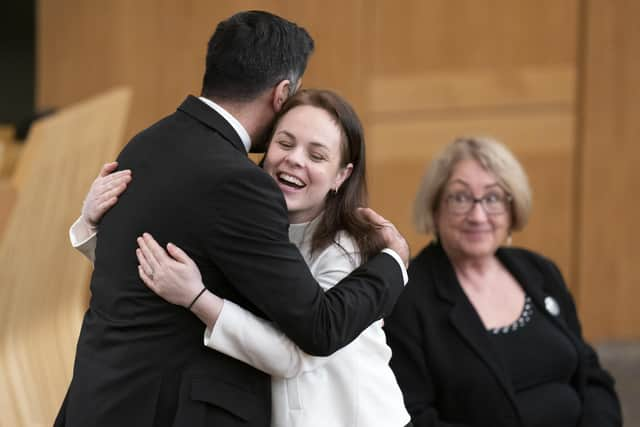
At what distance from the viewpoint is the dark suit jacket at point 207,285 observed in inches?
77.9

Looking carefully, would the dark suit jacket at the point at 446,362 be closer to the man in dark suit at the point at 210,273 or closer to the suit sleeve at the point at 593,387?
the suit sleeve at the point at 593,387

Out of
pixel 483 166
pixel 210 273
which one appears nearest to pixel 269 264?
pixel 210 273

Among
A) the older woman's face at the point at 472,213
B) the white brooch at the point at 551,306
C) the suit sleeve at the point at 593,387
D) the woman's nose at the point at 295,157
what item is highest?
the woman's nose at the point at 295,157

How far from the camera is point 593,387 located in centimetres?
322

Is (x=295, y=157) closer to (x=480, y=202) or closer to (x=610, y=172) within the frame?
(x=480, y=202)

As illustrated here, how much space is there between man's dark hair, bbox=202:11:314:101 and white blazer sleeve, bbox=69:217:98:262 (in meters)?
0.38

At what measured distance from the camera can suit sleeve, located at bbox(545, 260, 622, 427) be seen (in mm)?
3115

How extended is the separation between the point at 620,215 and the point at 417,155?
1.15 meters

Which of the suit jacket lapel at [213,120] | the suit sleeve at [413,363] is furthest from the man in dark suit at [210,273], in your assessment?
the suit sleeve at [413,363]

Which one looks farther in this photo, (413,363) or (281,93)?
(413,363)

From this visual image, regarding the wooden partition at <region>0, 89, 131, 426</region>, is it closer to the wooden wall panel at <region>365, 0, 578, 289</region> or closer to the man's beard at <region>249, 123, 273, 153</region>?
the man's beard at <region>249, 123, 273, 153</region>

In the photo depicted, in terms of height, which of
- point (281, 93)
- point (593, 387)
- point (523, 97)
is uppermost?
point (281, 93)

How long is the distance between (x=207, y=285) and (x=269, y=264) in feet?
0.49

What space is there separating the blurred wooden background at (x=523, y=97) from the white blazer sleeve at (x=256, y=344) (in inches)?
154
